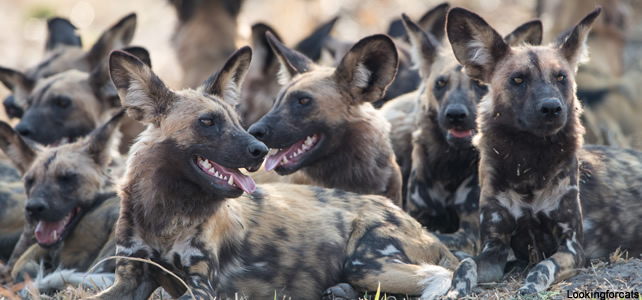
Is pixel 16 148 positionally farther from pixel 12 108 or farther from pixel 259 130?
pixel 12 108

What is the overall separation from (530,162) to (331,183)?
132 cm

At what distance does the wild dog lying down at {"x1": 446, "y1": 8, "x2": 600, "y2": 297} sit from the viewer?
4102 millimetres

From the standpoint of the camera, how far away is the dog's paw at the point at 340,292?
3.94 metres

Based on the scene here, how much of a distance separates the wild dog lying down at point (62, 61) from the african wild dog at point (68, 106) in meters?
0.40

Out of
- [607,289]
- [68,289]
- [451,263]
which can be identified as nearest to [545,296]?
[607,289]

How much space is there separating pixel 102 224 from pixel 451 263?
209 cm

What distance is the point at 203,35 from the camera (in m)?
8.00

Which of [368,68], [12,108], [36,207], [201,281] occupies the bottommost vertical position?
[12,108]

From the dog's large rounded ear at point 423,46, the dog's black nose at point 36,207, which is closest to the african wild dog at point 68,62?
the dog's black nose at point 36,207

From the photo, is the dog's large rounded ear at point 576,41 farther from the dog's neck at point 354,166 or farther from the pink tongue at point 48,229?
the pink tongue at point 48,229

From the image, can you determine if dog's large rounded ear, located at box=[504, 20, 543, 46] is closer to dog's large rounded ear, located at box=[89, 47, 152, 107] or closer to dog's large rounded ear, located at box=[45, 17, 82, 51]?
dog's large rounded ear, located at box=[89, 47, 152, 107]

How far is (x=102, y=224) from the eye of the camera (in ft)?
16.4

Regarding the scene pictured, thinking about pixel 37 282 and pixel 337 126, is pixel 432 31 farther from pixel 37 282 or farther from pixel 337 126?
pixel 37 282

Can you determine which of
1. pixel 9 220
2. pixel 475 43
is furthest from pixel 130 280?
pixel 9 220
